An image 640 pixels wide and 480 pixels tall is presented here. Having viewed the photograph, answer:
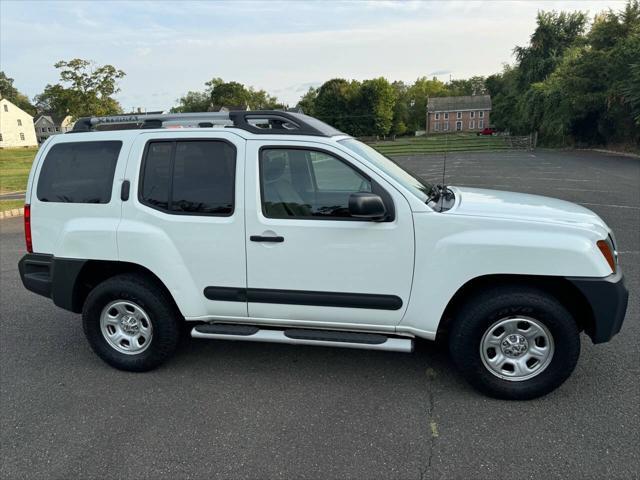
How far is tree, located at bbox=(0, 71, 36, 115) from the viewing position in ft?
360

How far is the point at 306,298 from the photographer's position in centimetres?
351

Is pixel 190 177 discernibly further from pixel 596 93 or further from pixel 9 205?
pixel 596 93

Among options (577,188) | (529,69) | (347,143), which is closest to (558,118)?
(529,69)

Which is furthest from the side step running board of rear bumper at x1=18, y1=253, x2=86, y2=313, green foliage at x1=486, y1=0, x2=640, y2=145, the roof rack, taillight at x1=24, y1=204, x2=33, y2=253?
green foliage at x1=486, y1=0, x2=640, y2=145

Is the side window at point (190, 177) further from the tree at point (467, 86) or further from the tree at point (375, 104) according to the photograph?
the tree at point (467, 86)

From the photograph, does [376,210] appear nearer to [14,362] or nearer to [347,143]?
[347,143]

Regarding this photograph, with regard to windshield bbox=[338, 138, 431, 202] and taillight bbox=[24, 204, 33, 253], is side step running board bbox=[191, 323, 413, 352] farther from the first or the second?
taillight bbox=[24, 204, 33, 253]

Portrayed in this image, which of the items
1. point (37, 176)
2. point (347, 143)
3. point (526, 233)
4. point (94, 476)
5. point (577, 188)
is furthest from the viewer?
point (577, 188)

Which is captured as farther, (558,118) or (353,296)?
(558,118)

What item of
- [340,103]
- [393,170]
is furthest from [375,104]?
[393,170]

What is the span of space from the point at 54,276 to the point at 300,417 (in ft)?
7.90

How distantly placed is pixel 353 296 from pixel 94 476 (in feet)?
6.44

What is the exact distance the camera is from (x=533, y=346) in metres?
3.31

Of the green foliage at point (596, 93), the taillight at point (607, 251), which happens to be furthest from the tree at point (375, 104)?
the taillight at point (607, 251)
